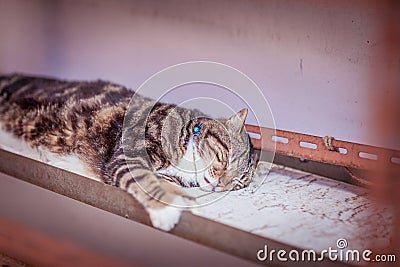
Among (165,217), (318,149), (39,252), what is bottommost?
(39,252)

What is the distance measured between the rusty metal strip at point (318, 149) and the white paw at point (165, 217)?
19.8 inches

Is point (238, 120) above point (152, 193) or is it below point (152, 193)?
above

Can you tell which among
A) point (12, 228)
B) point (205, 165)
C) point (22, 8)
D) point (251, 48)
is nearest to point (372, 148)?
point (205, 165)

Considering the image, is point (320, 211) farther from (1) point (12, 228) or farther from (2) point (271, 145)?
(1) point (12, 228)

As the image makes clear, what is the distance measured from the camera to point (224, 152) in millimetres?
1410

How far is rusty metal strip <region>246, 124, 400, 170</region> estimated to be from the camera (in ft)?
4.37

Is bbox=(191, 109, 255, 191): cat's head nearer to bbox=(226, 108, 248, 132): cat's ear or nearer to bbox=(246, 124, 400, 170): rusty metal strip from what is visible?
bbox=(226, 108, 248, 132): cat's ear

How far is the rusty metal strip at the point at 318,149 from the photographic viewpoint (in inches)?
52.5

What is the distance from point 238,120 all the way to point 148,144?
289 mm

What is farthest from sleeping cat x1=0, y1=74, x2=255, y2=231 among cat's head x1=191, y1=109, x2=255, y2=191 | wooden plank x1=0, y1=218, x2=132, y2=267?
wooden plank x1=0, y1=218, x2=132, y2=267

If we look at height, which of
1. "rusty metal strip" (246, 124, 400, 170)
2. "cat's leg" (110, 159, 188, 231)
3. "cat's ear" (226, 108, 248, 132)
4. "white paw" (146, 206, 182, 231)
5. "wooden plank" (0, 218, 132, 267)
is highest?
"cat's ear" (226, 108, 248, 132)

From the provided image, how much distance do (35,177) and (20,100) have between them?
507 millimetres

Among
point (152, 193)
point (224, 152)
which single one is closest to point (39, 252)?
point (152, 193)

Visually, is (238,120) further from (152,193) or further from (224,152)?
(152,193)
